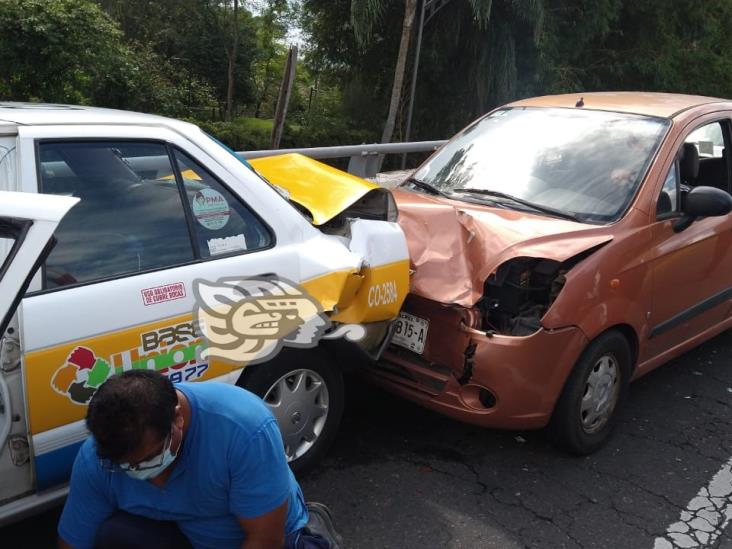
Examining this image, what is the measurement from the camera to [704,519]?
3.31 m

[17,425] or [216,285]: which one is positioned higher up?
[216,285]

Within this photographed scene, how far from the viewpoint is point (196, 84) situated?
16812 mm

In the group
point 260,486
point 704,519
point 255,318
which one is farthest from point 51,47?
point 704,519

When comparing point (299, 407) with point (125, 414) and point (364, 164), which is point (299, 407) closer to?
point (125, 414)

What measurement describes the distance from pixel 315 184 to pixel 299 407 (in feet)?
3.73

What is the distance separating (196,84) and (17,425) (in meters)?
15.5

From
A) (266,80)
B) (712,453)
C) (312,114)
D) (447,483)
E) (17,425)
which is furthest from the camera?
(266,80)

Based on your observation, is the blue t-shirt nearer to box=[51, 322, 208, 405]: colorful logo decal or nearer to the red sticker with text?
box=[51, 322, 208, 405]: colorful logo decal

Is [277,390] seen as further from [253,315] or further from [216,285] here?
[216,285]

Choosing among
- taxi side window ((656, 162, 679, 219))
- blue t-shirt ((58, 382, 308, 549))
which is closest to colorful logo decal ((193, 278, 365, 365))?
blue t-shirt ((58, 382, 308, 549))

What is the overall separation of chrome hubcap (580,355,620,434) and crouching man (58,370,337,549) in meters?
1.99

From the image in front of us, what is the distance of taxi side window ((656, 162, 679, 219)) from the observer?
156 inches

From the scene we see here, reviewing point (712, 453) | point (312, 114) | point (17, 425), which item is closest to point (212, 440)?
point (17, 425)

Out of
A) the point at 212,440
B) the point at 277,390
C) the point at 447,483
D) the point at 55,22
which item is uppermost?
the point at 55,22
